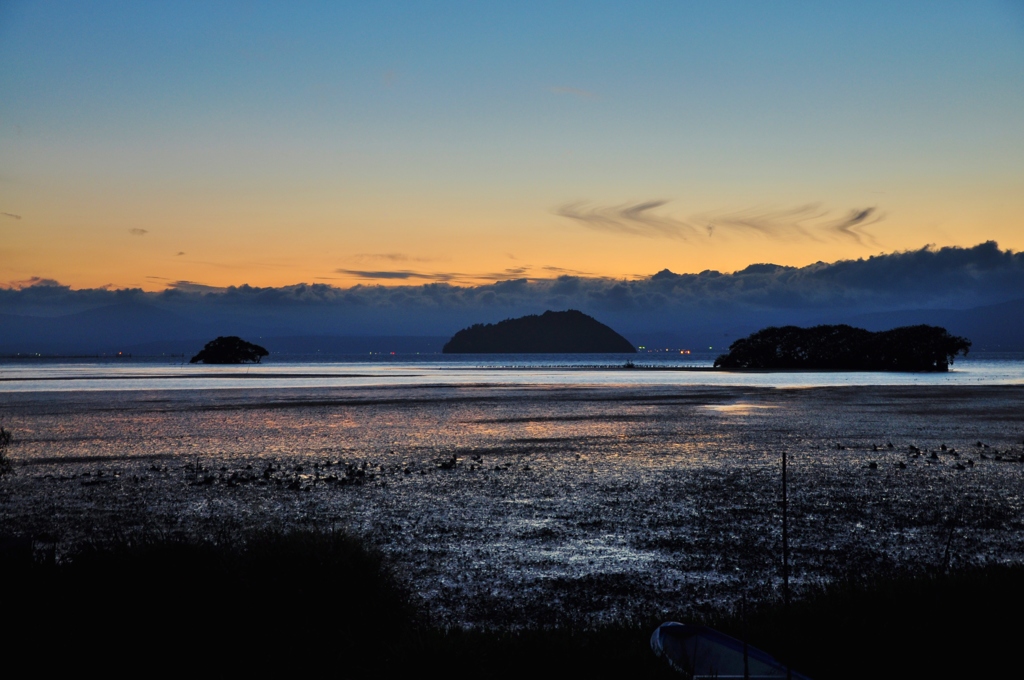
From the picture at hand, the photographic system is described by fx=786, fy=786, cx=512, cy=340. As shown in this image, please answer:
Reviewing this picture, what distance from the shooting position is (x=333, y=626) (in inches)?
343

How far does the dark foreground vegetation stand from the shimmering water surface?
5.81 feet

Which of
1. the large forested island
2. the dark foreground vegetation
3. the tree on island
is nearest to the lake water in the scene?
the large forested island

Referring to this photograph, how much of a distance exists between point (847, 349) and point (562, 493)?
13441 cm

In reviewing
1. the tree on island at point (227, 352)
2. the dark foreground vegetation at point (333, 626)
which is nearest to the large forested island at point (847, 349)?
the tree on island at point (227, 352)

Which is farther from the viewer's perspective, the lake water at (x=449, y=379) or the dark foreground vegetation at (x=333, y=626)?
the lake water at (x=449, y=379)

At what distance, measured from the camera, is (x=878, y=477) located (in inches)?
837

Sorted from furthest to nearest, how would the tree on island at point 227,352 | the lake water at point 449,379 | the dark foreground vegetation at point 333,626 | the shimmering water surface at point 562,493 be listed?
the tree on island at point 227,352 < the lake water at point 449,379 < the shimmering water surface at point 562,493 < the dark foreground vegetation at point 333,626

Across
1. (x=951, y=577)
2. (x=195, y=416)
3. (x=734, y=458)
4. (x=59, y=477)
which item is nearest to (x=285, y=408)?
(x=195, y=416)

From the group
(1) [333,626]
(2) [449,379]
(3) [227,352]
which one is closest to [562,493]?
(1) [333,626]

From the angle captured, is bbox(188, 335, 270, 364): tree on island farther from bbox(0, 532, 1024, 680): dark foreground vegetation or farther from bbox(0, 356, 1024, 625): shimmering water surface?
bbox(0, 532, 1024, 680): dark foreground vegetation

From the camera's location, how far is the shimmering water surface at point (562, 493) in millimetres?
12719

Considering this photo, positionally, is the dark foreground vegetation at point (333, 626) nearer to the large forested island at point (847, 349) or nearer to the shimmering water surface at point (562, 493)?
the shimmering water surface at point (562, 493)

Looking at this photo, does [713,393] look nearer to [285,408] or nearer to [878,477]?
[285,408]

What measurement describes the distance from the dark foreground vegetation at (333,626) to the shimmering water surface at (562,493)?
5.81 ft
